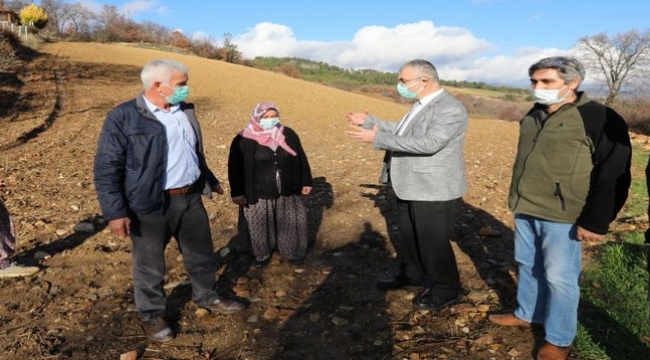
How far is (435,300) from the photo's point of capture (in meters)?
3.33

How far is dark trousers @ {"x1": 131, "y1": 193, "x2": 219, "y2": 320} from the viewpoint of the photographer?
116 inches

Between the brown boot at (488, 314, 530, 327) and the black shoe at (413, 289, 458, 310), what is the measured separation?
0.31 m

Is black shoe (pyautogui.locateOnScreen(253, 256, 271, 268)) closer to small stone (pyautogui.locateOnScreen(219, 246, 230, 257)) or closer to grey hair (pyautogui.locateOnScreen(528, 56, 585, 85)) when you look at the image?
small stone (pyautogui.locateOnScreen(219, 246, 230, 257))

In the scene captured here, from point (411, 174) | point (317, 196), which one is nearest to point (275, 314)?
point (411, 174)

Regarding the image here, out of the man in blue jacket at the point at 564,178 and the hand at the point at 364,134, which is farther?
the hand at the point at 364,134

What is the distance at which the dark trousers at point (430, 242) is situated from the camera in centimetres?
317

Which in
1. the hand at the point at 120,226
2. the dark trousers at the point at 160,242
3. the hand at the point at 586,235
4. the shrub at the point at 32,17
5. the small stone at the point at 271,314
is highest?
the shrub at the point at 32,17

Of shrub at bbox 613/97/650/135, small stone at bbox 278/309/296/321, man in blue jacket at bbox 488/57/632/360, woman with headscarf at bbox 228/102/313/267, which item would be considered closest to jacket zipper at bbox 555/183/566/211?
man in blue jacket at bbox 488/57/632/360

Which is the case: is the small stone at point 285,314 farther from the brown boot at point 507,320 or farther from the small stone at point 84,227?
the small stone at point 84,227

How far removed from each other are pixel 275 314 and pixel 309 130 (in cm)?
1013

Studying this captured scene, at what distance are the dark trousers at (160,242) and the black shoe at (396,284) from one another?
1.40 m

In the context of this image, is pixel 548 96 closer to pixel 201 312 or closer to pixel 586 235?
pixel 586 235

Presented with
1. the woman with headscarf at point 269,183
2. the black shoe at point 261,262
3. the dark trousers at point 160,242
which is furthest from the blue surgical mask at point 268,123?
the black shoe at point 261,262

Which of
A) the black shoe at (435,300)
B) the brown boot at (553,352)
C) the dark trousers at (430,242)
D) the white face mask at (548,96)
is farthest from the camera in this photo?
the black shoe at (435,300)
